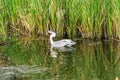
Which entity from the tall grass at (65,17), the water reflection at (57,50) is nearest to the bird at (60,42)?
the water reflection at (57,50)

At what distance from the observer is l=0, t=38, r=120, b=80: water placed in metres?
6.52

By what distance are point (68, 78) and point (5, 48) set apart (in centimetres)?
307

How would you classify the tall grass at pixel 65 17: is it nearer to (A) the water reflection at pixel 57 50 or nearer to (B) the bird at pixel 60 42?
(B) the bird at pixel 60 42

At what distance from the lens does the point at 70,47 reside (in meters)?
9.20

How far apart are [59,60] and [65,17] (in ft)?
8.17

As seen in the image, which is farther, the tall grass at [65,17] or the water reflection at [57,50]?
the tall grass at [65,17]

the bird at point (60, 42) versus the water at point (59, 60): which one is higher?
the bird at point (60, 42)

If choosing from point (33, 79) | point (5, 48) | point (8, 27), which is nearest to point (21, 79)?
point (33, 79)

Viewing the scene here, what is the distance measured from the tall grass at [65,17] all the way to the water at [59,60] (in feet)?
0.90

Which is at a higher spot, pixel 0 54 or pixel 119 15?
pixel 119 15

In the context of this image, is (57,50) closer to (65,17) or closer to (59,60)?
(65,17)

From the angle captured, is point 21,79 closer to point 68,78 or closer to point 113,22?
point 68,78

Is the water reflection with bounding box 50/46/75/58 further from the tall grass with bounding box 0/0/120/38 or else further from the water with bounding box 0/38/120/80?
the tall grass with bounding box 0/0/120/38

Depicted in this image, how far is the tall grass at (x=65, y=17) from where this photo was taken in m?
9.28
